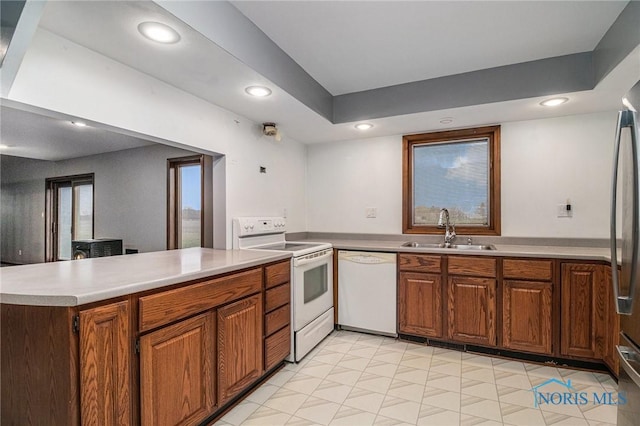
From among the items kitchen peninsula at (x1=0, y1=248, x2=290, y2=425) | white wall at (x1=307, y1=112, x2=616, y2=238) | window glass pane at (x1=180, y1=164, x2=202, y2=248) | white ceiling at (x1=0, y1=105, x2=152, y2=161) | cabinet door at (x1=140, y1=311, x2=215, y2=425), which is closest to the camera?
kitchen peninsula at (x1=0, y1=248, x2=290, y2=425)

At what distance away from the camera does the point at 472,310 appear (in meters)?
2.55

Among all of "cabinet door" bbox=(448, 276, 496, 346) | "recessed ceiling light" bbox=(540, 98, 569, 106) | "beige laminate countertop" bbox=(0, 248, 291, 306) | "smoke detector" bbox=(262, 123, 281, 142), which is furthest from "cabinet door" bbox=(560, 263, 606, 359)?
"smoke detector" bbox=(262, 123, 281, 142)

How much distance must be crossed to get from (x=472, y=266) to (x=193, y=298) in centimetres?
213

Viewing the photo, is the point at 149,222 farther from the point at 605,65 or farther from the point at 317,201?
the point at 605,65

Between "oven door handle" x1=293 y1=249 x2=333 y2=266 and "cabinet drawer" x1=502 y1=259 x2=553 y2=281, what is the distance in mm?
1460

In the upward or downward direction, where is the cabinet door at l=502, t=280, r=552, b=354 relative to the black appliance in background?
downward

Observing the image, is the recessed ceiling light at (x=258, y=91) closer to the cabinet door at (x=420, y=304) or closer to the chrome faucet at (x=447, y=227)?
the cabinet door at (x=420, y=304)

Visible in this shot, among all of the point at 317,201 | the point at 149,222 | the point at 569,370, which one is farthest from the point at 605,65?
the point at 149,222

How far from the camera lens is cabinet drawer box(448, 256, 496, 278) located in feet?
8.18

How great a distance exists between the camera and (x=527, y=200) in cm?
284

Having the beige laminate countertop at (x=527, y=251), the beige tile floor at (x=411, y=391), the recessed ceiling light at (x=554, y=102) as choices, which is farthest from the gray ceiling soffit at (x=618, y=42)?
the beige tile floor at (x=411, y=391)

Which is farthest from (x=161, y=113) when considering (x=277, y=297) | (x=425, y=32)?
(x=425, y=32)

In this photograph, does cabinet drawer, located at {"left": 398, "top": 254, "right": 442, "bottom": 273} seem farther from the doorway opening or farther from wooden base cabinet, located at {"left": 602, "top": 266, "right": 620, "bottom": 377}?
the doorway opening

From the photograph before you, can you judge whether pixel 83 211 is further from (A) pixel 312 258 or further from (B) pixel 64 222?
(A) pixel 312 258
